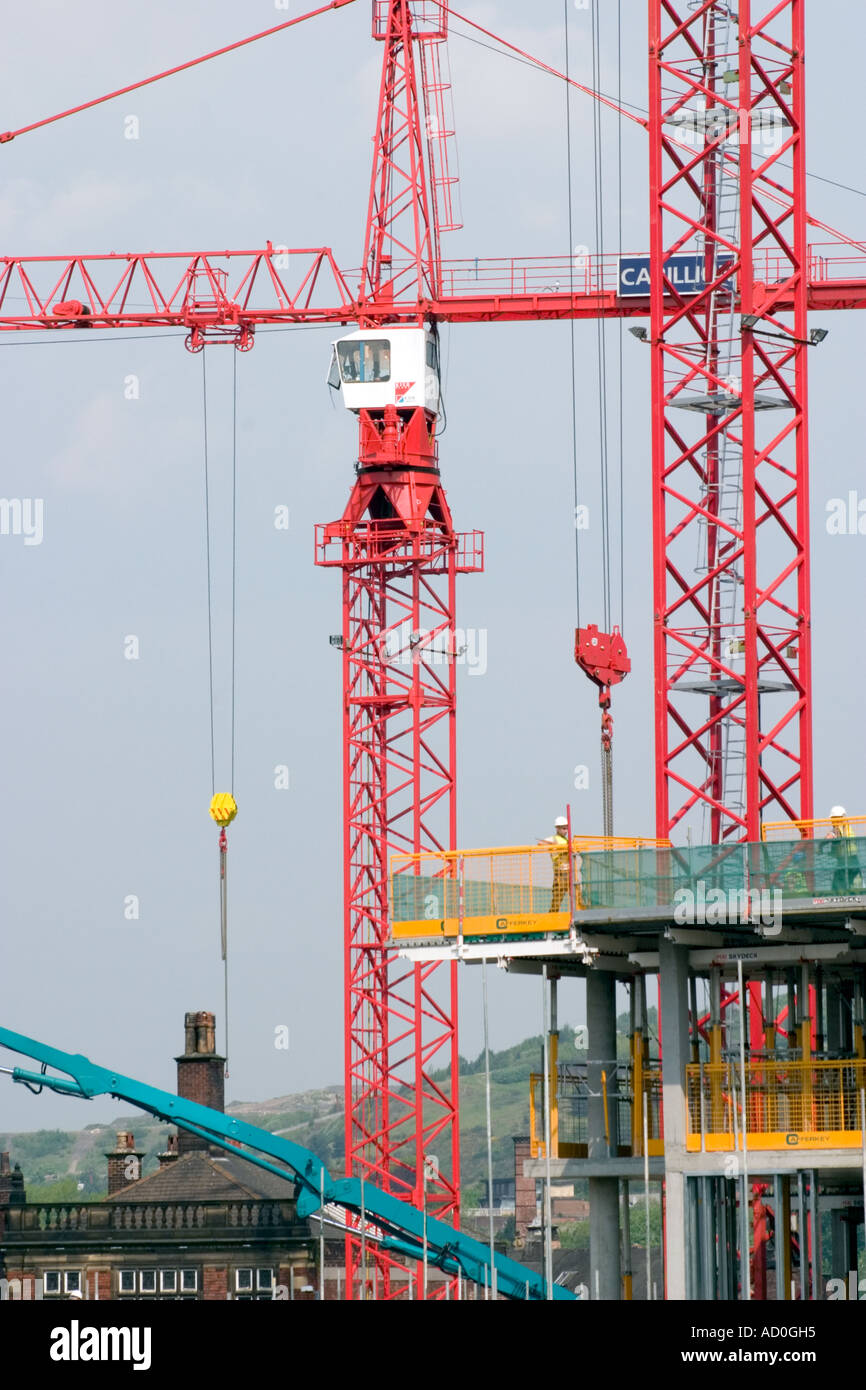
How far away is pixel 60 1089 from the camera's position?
6150 cm

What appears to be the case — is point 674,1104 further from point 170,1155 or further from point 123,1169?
point 123,1169

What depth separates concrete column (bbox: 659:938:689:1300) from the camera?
5038 centimetres

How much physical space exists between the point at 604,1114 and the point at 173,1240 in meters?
48.2

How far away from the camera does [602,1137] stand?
55.2 metres

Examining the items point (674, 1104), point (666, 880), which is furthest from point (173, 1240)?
point (666, 880)

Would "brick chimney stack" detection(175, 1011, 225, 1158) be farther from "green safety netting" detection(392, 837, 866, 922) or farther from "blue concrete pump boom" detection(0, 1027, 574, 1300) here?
"green safety netting" detection(392, 837, 866, 922)

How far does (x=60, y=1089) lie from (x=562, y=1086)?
463 inches

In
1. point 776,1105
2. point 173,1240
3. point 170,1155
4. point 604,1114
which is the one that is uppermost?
point 776,1105

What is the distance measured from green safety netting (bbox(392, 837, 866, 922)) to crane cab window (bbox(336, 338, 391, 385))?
37.6 meters

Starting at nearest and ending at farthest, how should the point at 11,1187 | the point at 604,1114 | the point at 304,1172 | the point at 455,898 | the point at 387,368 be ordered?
the point at 455,898 → the point at 604,1114 → the point at 304,1172 → the point at 387,368 → the point at 11,1187

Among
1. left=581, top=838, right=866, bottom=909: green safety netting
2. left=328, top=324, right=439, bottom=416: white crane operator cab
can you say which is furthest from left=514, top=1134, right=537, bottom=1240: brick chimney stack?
left=581, top=838, right=866, bottom=909: green safety netting

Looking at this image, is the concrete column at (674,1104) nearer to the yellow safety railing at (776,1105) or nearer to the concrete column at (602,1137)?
the yellow safety railing at (776,1105)
